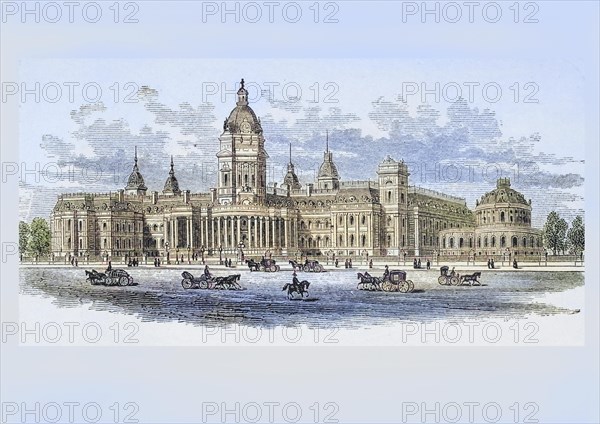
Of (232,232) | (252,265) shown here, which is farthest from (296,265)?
(232,232)

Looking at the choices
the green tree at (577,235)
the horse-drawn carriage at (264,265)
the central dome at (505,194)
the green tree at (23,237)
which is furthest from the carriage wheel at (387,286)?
the green tree at (23,237)

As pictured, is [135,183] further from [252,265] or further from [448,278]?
[448,278]

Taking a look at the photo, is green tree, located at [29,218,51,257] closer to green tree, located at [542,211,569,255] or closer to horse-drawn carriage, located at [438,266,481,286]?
horse-drawn carriage, located at [438,266,481,286]

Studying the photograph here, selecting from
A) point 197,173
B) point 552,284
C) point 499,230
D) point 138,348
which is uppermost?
point 197,173

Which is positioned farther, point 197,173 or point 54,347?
point 197,173

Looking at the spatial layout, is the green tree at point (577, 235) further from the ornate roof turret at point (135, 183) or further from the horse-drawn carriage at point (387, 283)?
the ornate roof turret at point (135, 183)

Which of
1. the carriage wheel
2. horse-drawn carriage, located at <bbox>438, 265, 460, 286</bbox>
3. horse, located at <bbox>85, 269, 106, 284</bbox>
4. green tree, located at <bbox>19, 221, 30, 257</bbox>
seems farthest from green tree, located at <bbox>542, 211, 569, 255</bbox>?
green tree, located at <bbox>19, 221, 30, 257</bbox>

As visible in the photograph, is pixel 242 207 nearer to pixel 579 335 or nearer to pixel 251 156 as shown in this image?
pixel 251 156

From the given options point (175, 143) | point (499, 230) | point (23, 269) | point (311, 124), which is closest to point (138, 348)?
point (23, 269)
